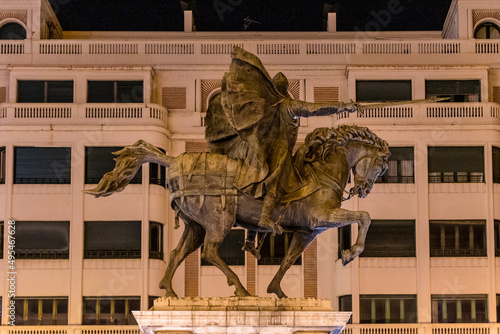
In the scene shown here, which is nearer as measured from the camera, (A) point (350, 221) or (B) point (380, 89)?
(A) point (350, 221)

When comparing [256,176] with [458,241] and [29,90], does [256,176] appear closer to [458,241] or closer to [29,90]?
[458,241]

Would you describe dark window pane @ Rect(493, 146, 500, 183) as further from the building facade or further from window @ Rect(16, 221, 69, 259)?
window @ Rect(16, 221, 69, 259)

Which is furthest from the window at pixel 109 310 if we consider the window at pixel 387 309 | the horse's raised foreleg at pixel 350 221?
the horse's raised foreleg at pixel 350 221

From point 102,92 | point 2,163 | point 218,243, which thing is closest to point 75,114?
point 102,92

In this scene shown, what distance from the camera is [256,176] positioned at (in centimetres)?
1908

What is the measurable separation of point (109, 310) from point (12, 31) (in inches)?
492

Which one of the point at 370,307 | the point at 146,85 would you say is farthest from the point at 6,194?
the point at 370,307

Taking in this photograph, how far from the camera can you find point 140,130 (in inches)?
1890

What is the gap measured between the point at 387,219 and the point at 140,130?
33.8 feet

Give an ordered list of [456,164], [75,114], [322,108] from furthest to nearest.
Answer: [456,164] < [75,114] < [322,108]

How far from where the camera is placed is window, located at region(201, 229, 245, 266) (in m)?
47.4

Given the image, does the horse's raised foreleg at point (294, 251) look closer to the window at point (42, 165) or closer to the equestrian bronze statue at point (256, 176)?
the equestrian bronze statue at point (256, 176)

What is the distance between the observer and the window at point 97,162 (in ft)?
156

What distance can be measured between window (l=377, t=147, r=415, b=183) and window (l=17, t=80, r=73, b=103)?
13046 millimetres
